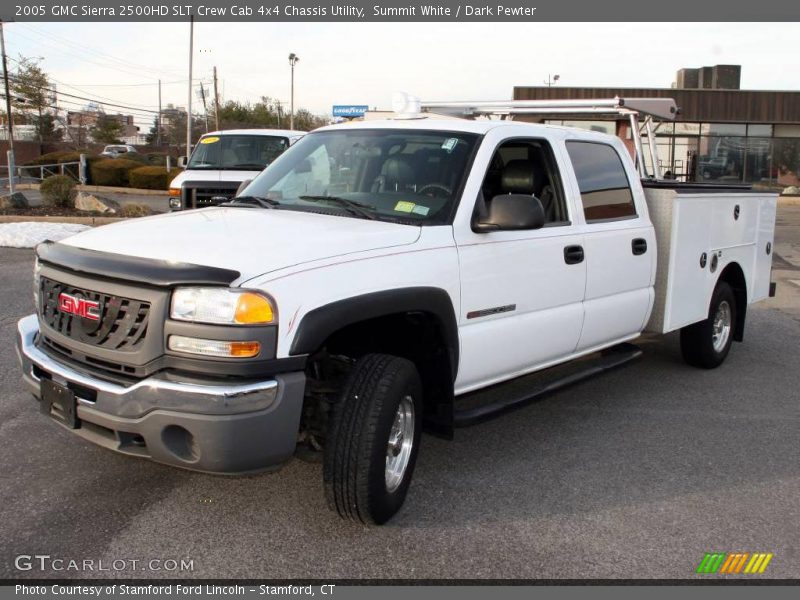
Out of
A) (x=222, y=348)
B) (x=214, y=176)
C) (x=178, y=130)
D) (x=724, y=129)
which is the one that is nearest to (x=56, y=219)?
(x=214, y=176)

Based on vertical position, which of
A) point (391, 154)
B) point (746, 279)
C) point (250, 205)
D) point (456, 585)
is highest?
point (391, 154)

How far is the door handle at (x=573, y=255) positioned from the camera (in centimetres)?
484

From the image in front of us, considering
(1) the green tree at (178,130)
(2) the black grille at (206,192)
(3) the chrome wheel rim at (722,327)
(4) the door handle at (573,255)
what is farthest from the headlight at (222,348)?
(1) the green tree at (178,130)

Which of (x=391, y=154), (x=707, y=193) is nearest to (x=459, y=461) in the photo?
(x=391, y=154)

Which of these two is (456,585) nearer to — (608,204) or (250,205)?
(250,205)

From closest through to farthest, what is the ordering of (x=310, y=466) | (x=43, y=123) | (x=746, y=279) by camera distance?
(x=310, y=466) < (x=746, y=279) < (x=43, y=123)

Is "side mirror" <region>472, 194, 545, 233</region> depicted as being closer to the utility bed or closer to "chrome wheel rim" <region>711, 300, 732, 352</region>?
the utility bed

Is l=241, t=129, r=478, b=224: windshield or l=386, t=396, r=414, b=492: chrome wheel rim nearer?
l=386, t=396, r=414, b=492: chrome wheel rim

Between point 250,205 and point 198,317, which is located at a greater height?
point 250,205

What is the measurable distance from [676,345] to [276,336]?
5698mm

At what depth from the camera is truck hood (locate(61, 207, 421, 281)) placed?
3.35 m

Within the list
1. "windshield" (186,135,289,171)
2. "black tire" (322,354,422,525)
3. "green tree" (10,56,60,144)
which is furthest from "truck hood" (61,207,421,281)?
"green tree" (10,56,60,144)

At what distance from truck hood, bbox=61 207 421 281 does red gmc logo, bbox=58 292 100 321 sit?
0.25 m

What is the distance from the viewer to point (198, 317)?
319cm
